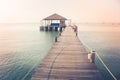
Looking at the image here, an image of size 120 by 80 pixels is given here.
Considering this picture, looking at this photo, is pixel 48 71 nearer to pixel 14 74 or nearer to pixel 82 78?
pixel 82 78

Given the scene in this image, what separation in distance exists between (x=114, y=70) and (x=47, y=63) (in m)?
7.20

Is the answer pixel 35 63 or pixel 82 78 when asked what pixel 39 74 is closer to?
pixel 82 78

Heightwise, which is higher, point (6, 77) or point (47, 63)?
Result: point (47, 63)

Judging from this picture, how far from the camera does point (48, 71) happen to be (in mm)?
9188

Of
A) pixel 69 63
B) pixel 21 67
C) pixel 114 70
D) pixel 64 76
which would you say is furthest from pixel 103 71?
pixel 64 76

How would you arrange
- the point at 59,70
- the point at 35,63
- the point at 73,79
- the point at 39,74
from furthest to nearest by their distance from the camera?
the point at 35,63, the point at 59,70, the point at 39,74, the point at 73,79

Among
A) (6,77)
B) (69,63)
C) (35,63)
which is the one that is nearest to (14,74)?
(6,77)

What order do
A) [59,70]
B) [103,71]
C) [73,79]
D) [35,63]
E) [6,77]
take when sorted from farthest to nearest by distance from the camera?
[35,63], [103,71], [6,77], [59,70], [73,79]

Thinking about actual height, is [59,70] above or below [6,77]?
above

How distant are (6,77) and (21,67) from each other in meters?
2.90

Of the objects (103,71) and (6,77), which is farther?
(103,71)

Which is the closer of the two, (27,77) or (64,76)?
(64,76)

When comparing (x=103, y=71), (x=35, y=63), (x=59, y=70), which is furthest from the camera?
(x=35, y=63)

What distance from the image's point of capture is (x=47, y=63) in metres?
10.7
